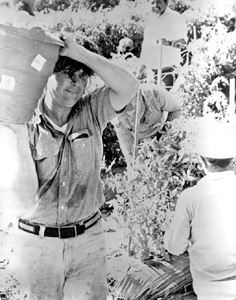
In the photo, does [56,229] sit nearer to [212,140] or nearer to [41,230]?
[41,230]

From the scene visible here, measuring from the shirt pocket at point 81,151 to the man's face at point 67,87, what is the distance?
183 mm

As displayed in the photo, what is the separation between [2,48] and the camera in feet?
10.3

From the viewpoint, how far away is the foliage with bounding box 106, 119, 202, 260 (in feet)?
11.0

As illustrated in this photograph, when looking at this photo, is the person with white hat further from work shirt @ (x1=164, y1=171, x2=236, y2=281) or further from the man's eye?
the man's eye

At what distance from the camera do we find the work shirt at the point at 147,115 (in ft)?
10.9

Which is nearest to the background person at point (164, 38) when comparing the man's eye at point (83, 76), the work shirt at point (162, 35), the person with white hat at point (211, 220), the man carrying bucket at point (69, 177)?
the work shirt at point (162, 35)

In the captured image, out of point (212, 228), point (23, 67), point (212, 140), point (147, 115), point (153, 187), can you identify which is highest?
point (23, 67)

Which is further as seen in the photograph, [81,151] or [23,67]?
[81,151]

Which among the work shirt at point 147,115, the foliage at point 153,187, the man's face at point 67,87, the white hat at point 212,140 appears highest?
the man's face at point 67,87

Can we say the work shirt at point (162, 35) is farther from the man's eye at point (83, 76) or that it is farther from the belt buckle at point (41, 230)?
the belt buckle at point (41, 230)

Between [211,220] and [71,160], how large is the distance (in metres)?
0.91

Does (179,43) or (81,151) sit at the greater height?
(179,43)

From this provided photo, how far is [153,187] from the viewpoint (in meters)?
3.39

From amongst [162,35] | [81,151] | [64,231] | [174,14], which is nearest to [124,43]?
[162,35]
